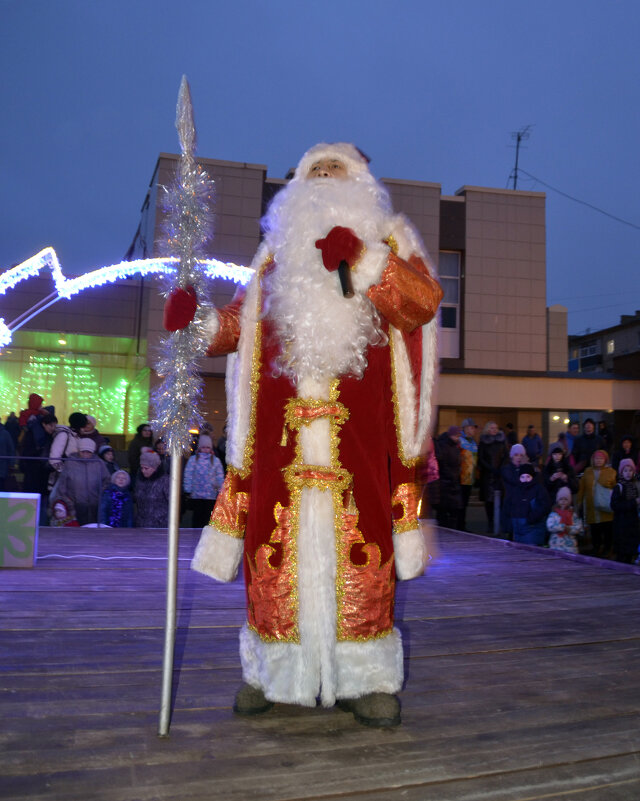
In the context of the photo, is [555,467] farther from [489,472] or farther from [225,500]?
[225,500]

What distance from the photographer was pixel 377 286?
93.0 inches

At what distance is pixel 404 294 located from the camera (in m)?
2.37

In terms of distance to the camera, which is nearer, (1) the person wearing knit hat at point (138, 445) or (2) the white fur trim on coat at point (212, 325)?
(2) the white fur trim on coat at point (212, 325)

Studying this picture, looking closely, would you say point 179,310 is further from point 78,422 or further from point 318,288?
point 78,422

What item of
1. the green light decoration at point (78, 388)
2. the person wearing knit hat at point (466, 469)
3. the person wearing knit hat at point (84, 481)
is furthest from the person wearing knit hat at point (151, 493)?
the green light decoration at point (78, 388)

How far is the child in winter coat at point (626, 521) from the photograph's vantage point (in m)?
6.67

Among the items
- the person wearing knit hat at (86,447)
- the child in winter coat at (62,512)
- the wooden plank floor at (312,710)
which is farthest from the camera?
the person wearing knit hat at (86,447)

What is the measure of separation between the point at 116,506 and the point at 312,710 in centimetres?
494

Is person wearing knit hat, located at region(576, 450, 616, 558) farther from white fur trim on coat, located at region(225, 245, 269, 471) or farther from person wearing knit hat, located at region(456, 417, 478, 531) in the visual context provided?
white fur trim on coat, located at region(225, 245, 269, 471)

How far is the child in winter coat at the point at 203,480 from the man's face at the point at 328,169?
4.59 metres

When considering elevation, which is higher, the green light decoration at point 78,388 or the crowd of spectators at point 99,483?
the green light decoration at point 78,388

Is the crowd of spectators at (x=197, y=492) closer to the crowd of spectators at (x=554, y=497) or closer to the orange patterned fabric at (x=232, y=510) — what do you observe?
the crowd of spectators at (x=554, y=497)

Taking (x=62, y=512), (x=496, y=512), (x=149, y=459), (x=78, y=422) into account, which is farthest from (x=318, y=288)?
(x=496, y=512)

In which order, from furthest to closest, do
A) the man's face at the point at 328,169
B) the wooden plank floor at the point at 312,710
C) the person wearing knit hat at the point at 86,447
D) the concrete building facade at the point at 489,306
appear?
the concrete building facade at the point at 489,306 < the person wearing knit hat at the point at 86,447 < the man's face at the point at 328,169 < the wooden plank floor at the point at 312,710
